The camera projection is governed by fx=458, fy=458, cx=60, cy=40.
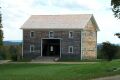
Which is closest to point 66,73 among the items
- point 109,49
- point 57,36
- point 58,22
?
point 109,49

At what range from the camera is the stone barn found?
282 feet

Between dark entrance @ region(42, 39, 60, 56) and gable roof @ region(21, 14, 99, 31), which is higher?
gable roof @ region(21, 14, 99, 31)

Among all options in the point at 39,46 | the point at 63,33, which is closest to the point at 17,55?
the point at 39,46

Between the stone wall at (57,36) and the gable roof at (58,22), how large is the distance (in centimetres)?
97

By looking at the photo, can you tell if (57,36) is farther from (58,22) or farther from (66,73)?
(66,73)

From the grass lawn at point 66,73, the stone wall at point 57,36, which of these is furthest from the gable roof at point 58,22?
the grass lawn at point 66,73

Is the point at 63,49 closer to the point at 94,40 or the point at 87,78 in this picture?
the point at 94,40

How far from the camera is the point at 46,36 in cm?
8831

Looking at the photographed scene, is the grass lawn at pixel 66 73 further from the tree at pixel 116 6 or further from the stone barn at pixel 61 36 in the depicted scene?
the stone barn at pixel 61 36

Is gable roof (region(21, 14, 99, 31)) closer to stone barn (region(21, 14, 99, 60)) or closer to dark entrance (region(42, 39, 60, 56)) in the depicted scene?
stone barn (region(21, 14, 99, 60))

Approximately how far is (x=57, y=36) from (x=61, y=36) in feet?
2.79

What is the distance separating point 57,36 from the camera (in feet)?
287

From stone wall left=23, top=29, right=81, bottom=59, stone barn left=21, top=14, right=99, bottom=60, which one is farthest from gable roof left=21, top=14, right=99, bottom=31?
stone wall left=23, top=29, right=81, bottom=59

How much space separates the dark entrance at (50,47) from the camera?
8888cm
